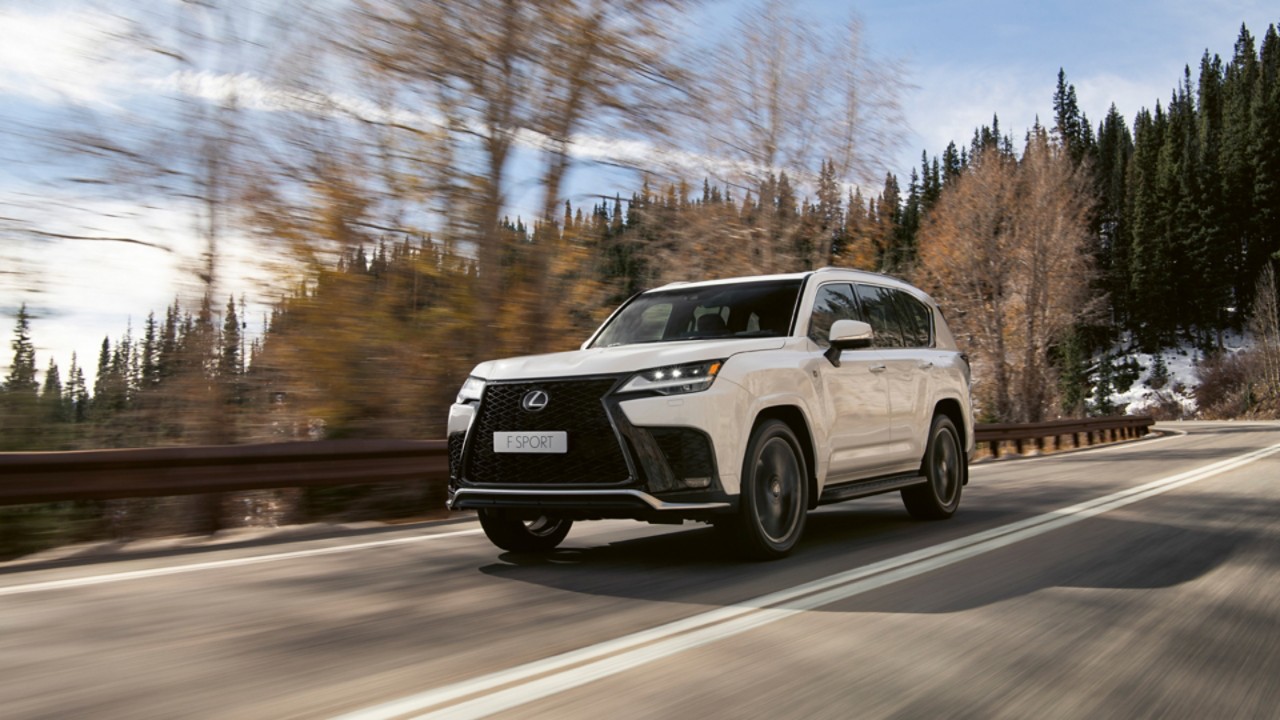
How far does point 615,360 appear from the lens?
216 inches

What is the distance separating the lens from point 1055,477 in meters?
13.1

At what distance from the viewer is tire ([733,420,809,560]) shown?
5.62 meters

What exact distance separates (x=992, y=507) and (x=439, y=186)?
677 centimetres

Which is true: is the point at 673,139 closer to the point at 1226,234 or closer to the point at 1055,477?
the point at 1055,477

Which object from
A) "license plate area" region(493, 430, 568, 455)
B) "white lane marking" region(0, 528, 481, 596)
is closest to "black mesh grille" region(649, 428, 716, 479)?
"license plate area" region(493, 430, 568, 455)

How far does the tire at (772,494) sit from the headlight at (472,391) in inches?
61.6

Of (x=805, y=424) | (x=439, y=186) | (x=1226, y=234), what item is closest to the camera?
(x=805, y=424)

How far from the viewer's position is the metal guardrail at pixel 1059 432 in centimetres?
2095

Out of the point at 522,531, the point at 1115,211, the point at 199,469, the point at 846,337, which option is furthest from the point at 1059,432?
the point at 1115,211

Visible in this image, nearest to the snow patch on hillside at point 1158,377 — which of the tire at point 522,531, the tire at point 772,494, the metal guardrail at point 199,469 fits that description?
the metal guardrail at point 199,469

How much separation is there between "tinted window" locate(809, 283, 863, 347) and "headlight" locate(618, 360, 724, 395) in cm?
133

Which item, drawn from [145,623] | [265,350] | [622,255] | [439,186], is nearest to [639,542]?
[145,623]

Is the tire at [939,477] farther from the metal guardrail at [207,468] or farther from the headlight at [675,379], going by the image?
the metal guardrail at [207,468]

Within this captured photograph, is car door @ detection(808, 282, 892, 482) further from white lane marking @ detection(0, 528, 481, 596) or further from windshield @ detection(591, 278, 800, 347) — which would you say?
white lane marking @ detection(0, 528, 481, 596)
